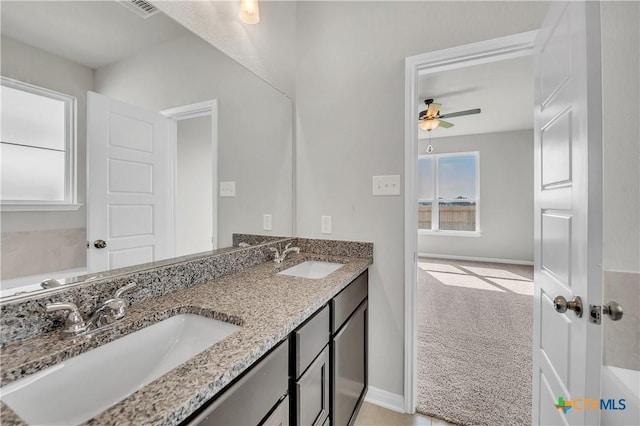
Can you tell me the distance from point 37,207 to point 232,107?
0.98 metres

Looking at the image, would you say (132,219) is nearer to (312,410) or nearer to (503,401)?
(312,410)

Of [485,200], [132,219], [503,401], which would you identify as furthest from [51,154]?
[485,200]

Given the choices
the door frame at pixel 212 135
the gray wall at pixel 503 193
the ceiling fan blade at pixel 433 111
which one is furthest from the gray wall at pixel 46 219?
the gray wall at pixel 503 193

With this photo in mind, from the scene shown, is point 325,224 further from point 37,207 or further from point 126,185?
point 37,207

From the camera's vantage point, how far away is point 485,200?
5.41 meters

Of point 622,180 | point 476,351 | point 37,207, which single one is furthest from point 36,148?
point 476,351

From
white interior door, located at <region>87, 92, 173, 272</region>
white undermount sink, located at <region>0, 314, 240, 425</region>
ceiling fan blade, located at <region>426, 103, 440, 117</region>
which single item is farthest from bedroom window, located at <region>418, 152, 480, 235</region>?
white undermount sink, located at <region>0, 314, 240, 425</region>

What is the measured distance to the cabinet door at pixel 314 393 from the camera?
0.91 m

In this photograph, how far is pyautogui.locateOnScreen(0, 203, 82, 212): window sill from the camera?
681 mm

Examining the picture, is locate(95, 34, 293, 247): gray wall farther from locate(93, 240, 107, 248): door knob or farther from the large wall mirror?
locate(93, 240, 107, 248): door knob

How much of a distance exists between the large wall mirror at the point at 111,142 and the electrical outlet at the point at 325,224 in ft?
1.99

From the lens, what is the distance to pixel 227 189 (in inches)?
59.4

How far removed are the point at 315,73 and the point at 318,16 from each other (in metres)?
0.39

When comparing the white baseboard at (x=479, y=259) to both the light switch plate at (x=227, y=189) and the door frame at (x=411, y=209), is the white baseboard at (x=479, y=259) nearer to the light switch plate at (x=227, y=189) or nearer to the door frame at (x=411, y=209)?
the door frame at (x=411, y=209)
